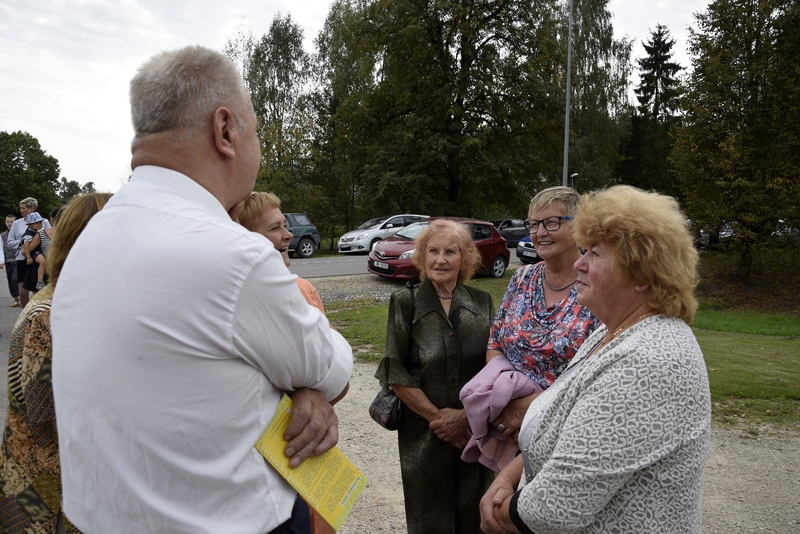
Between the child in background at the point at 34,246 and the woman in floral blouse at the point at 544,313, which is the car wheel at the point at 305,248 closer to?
the child in background at the point at 34,246

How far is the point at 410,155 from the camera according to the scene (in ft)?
90.0

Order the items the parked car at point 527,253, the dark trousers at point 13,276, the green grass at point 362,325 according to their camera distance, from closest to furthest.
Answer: the green grass at point 362,325, the dark trousers at point 13,276, the parked car at point 527,253

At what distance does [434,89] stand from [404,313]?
2527 cm

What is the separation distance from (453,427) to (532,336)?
0.62 meters

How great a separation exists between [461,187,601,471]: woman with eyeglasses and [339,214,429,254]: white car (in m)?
20.1

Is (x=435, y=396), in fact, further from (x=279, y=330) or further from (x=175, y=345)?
(x=175, y=345)

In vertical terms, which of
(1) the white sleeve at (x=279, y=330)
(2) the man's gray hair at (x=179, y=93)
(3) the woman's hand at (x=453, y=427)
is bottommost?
(3) the woman's hand at (x=453, y=427)

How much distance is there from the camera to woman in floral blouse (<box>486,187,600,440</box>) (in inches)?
107

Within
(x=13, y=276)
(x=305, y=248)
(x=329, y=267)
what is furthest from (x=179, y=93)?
(x=305, y=248)

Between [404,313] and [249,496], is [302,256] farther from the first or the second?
[249,496]

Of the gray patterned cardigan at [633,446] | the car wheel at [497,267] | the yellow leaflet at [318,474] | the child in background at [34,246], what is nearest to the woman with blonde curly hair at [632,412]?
the gray patterned cardigan at [633,446]

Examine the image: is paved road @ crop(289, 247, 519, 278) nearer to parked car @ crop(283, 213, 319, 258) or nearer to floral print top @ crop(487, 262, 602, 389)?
parked car @ crop(283, 213, 319, 258)

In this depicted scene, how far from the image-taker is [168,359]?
1.27m

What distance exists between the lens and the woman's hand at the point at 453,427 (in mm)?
3014
